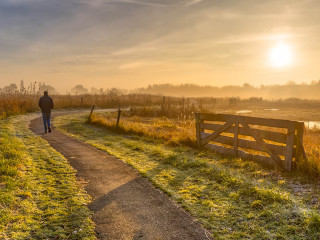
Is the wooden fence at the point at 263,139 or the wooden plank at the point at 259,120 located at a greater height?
the wooden plank at the point at 259,120

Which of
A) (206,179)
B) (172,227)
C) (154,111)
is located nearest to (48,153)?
(206,179)

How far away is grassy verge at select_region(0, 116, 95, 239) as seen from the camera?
4.53 meters

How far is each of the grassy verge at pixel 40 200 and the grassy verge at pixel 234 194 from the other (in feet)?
6.89

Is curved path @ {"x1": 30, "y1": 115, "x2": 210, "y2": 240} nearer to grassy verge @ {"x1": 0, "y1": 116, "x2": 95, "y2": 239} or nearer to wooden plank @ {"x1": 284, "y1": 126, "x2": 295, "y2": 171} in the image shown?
grassy verge @ {"x1": 0, "y1": 116, "x2": 95, "y2": 239}

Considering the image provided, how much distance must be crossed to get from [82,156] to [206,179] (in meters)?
5.01

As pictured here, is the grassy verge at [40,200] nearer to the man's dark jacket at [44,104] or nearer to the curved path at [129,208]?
the curved path at [129,208]

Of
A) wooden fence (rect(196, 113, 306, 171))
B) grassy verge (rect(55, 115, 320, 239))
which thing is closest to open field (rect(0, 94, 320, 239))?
grassy verge (rect(55, 115, 320, 239))

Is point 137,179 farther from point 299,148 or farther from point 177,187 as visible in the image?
point 299,148

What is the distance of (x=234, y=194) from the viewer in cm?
615

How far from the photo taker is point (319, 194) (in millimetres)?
6125

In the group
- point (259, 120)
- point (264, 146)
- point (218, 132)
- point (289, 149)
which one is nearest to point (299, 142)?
point (289, 149)

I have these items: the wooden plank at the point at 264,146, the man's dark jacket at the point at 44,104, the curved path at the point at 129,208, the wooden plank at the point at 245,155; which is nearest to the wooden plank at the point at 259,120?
the wooden plank at the point at 264,146

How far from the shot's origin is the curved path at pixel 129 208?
4.50 metres

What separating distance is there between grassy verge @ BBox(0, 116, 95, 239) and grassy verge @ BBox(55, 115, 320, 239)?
2101 millimetres
